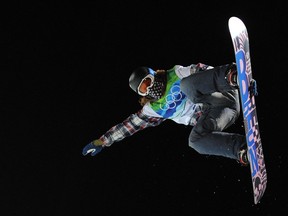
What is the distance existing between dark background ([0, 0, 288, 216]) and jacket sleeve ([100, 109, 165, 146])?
0.69m

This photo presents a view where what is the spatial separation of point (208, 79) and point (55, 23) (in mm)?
1791

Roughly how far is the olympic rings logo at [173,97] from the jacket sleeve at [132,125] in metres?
0.18

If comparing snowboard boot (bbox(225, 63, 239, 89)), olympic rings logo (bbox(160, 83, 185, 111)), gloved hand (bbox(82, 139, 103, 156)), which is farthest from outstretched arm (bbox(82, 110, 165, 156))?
snowboard boot (bbox(225, 63, 239, 89))

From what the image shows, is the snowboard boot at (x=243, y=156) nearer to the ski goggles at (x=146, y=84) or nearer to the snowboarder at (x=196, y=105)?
the snowboarder at (x=196, y=105)

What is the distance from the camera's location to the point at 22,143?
12.1 ft

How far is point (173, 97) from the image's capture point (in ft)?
9.13

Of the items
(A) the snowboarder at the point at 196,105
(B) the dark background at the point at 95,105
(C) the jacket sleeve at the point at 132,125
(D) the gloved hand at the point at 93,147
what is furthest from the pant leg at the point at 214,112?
(B) the dark background at the point at 95,105

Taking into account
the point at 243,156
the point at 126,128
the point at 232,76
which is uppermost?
the point at 232,76

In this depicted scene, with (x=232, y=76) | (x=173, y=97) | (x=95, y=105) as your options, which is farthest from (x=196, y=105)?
(x=95, y=105)

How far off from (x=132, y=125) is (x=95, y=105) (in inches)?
31.8

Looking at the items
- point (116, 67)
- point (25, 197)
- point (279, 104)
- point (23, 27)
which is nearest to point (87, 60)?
point (116, 67)

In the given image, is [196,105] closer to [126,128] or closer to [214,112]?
[214,112]

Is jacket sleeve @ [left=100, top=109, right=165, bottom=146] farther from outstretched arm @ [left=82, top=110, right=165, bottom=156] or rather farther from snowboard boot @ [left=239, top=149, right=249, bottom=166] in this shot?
snowboard boot @ [left=239, top=149, right=249, bottom=166]

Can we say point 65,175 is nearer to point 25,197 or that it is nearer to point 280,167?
point 25,197
